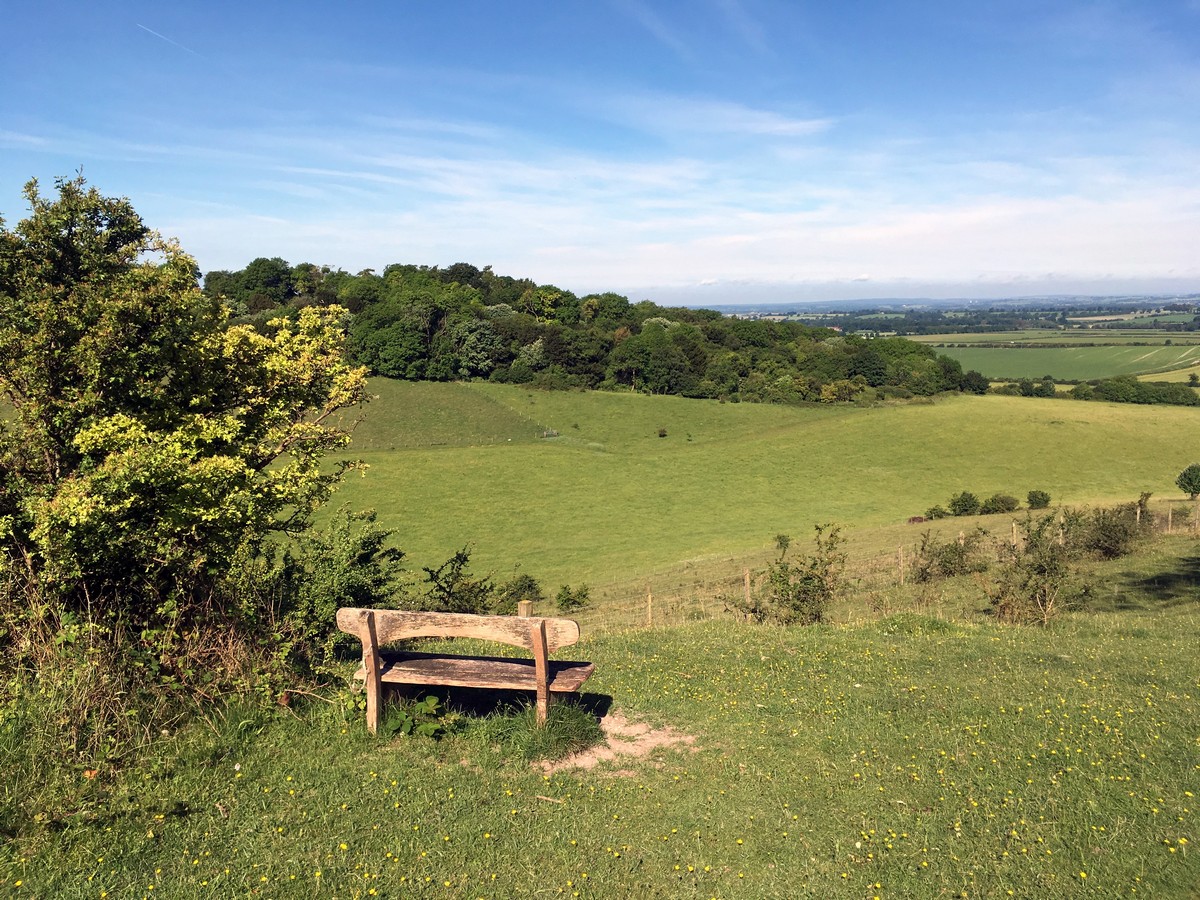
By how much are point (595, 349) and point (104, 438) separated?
95.8m

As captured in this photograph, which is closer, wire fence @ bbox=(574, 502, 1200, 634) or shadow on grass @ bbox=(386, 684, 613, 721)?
shadow on grass @ bbox=(386, 684, 613, 721)

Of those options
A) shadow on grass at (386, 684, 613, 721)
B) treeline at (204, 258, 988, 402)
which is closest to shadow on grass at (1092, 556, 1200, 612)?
shadow on grass at (386, 684, 613, 721)

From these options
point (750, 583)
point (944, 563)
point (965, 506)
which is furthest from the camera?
point (965, 506)

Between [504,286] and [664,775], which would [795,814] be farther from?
[504,286]

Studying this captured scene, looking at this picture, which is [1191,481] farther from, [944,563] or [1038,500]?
[944,563]

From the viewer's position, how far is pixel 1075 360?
6029 inches

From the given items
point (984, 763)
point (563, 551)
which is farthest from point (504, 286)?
point (984, 763)

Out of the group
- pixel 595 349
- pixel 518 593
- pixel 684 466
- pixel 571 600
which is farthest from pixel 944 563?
pixel 595 349

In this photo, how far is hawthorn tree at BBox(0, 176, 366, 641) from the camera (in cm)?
737

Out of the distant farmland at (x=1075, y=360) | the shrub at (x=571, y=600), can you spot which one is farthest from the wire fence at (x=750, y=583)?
the distant farmland at (x=1075, y=360)

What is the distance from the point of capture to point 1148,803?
6.04 metres

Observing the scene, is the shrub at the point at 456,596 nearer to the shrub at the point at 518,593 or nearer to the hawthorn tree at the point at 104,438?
the shrub at the point at 518,593

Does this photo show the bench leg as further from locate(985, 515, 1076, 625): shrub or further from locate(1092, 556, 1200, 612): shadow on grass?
locate(1092, 556, 1200, 612): shadow on grass

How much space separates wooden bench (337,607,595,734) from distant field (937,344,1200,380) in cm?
13772
